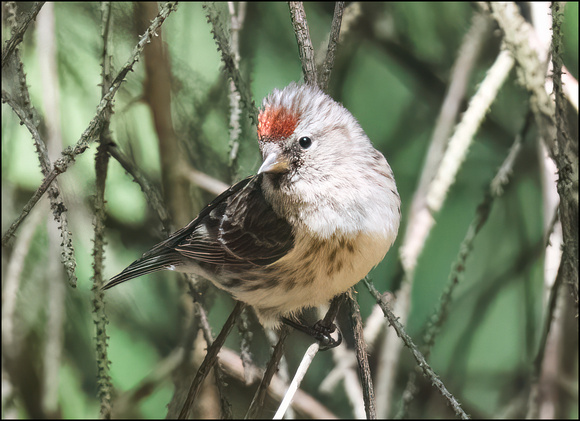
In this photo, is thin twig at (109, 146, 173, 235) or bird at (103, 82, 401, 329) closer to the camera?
bird at (103, 82, 401, 329)

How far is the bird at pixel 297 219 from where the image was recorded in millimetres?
813

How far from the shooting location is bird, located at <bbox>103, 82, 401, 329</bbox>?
0.81 metres

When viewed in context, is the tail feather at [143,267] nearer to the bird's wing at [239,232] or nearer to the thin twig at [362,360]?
the bird's wing at [239,232]

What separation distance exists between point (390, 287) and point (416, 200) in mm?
257

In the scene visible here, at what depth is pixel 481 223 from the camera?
149 cm

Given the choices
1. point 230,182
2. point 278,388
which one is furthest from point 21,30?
point 278,388

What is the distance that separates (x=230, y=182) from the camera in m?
1.36

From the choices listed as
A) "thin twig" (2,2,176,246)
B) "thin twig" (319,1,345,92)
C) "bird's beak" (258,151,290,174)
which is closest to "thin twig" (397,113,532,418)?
"thin twig" (319,1,345,92)

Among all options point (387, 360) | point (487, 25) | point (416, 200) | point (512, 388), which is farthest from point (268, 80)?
point (512, 388)

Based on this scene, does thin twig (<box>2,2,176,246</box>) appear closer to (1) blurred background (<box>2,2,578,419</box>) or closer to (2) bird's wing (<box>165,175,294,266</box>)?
(2) bird's wing (<box>165,175,294,266</box>)

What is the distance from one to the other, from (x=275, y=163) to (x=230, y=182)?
60cm

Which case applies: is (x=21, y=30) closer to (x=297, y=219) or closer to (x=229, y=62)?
(x=229, y=62)

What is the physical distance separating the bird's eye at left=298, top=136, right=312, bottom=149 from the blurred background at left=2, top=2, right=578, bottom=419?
0.46m

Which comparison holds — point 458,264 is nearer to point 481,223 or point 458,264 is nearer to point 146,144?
point 481,223
